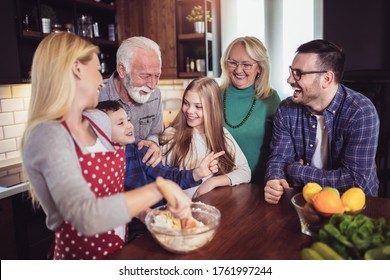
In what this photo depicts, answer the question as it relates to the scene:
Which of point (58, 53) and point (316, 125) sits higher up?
point (58, 53)

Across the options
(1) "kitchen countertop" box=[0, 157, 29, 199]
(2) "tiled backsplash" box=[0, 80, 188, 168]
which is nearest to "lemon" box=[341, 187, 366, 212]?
(1) "kitchen countertop" box=[0, 157, 29, 199]

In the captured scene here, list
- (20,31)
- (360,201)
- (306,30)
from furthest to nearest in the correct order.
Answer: (306,30) → (20,31) → (360,201)

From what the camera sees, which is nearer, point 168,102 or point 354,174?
point 354,174

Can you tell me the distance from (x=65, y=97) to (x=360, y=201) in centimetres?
73

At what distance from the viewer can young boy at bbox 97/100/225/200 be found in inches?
53.1

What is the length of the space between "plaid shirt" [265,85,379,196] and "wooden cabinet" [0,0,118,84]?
1445 millimetres

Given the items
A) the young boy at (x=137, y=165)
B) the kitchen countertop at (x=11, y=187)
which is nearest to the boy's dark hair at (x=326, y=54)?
the young boy at (x=137, y=165)

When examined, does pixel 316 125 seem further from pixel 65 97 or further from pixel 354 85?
pixel 65 97

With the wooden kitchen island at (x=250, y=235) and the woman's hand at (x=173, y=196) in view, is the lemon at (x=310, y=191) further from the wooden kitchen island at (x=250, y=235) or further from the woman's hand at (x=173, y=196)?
the woman's hand at (x=173, y=196)

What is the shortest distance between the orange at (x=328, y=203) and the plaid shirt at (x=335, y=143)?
553 mm

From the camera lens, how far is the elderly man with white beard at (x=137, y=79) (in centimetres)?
169

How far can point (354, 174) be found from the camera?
1.46 meters

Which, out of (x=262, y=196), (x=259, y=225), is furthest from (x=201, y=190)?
(x=259, y=225)

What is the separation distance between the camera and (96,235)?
38.2 inches
